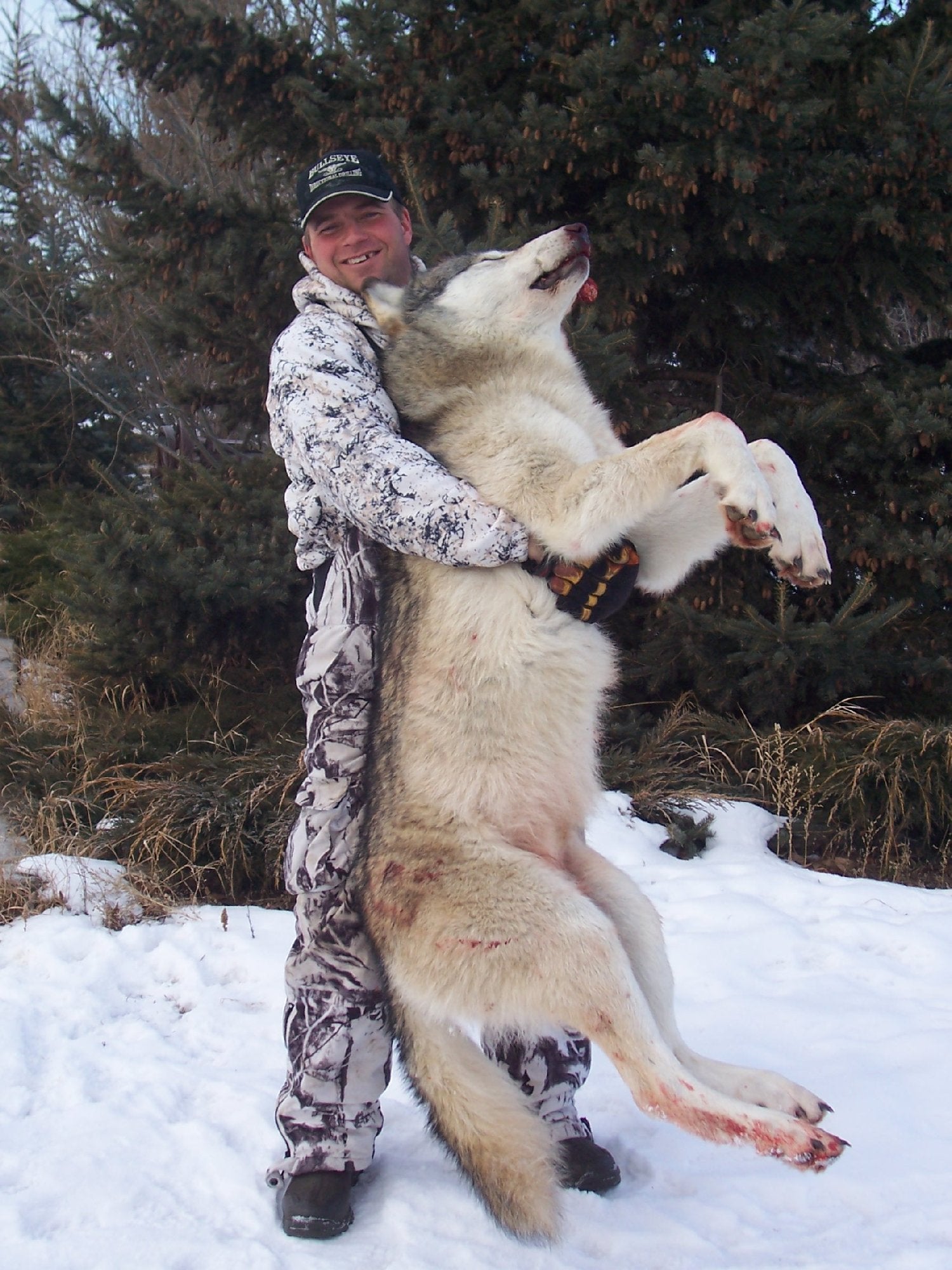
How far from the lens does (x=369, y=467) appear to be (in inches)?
85.5

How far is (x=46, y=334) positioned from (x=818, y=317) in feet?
25.4

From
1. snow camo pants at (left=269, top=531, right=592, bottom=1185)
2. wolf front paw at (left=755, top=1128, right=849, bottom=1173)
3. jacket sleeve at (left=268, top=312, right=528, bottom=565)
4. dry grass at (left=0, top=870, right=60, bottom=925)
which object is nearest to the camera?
wolf front paw at (left=755, top=1128, right=849, bottom=1173)

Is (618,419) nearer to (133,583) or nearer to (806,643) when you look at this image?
(806,643)

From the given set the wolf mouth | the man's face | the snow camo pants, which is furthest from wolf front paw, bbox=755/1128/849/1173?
the man's face

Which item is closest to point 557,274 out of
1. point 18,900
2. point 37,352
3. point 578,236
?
point 578,236

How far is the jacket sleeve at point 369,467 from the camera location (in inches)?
84.8

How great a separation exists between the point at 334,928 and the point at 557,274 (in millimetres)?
1879

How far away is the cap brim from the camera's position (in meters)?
2.49

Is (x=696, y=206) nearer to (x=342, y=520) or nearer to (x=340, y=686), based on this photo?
(x=342, y=520)

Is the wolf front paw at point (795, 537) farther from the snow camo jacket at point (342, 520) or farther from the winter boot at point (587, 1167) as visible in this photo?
the winter boot at point (587, 1167)

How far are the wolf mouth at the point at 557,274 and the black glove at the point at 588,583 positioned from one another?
0.82m

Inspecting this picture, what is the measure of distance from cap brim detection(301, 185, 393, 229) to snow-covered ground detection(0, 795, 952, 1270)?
2.66m

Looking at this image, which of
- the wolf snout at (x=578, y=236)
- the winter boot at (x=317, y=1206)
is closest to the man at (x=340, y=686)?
the winter boot at (x=317, y=1206)

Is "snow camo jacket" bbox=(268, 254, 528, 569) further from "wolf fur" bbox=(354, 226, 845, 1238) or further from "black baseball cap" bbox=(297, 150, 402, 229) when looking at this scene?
"black baseball cap" bbox=(297, 150, 402, 229)
